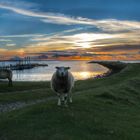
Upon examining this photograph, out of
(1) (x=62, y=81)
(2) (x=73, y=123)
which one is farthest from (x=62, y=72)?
(2) (x=73, y=123)

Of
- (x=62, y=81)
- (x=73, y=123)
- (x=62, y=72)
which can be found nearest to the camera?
(x=73, y=123)

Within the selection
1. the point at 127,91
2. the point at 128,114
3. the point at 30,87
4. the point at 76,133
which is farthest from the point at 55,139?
the point at 30,87

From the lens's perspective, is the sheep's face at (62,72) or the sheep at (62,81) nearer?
the sheep's face at (62,72)

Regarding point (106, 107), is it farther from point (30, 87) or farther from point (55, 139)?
point (30, 87)

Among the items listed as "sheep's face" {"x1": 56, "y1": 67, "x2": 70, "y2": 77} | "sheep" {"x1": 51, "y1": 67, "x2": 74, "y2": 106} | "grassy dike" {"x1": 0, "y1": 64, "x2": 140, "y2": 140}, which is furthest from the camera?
"sheep" {"x1": 51, "y1": 67, "x2": 74, "y2": 106}

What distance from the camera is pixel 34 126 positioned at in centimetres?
1404

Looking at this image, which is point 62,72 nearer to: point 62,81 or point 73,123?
point 62,81

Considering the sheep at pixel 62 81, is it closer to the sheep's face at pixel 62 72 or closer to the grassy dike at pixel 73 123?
the sheep's face at pixel 62 72

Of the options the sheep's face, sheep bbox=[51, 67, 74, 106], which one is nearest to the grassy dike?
sheep bbox=[51, 67, 74, 106]

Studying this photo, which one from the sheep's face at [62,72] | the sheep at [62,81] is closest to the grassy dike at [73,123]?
the sheep at [62,81]

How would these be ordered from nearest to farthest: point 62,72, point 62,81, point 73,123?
1. point 73,123
2. point 62,72
3. point 62,81

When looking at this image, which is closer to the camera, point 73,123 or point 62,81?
point 73,123

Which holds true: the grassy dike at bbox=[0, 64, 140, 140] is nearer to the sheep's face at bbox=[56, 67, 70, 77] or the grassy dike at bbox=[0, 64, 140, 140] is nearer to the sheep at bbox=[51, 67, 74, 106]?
the sheep at bbox=[51, 67, 74, 106]

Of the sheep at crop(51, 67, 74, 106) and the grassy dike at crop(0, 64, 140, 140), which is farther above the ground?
the sheep at crop(51, 67, 74, 106)
